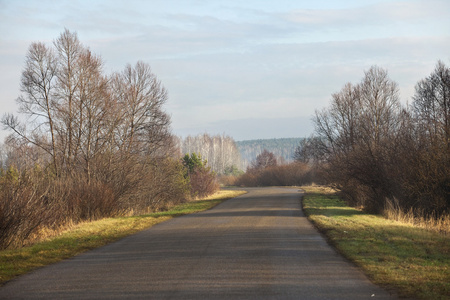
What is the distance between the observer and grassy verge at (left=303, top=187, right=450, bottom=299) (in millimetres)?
7673

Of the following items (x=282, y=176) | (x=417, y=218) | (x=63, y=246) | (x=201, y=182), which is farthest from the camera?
(x=282, y=176)

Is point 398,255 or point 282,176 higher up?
point 282,176

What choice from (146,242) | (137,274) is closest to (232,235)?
(146,242)

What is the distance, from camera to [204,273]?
8.62 meters

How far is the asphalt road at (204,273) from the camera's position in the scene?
7211 mm

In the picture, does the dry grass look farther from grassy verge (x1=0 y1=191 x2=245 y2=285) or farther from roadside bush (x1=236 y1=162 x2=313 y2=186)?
roadside bush (x1=236 y1=162 x2=313 y2=186)

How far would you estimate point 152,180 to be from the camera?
32.6 m

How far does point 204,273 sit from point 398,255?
16.3ft

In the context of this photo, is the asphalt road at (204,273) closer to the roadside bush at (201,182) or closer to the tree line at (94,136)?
the tree line at (94,136)

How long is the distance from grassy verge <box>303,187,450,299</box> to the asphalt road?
0.43 metres

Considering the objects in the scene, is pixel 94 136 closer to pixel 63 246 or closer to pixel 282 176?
pixel 63 246

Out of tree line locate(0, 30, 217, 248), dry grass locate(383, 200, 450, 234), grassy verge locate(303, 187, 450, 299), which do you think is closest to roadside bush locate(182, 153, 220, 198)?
tree line locate(0, 30, 217, 248)

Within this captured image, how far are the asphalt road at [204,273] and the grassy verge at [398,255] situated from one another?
43cm

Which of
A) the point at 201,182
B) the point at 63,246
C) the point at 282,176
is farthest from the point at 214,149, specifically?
the point at 63,246
